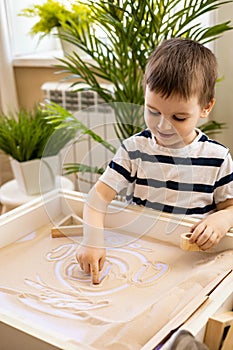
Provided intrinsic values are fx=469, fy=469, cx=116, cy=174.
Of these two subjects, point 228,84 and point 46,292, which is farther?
point 228,84

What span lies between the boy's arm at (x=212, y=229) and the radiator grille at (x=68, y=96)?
1157 mm

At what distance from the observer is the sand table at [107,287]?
69 centimetres

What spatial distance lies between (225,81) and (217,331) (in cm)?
106

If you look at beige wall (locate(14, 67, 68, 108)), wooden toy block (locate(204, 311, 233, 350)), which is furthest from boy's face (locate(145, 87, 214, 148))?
beige wall (locate(14, 67, 68, 108))

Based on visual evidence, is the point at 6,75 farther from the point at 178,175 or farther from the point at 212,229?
the point at 212,229

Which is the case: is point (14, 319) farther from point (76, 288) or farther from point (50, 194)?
point (50, 194)

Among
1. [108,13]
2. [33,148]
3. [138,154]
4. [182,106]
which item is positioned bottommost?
[33,148]

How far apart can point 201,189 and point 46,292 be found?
39 cm

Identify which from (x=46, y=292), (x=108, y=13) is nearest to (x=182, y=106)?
(x=46, y=292)

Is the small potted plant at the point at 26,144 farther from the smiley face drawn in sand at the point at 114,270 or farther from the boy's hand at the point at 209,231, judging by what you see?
the boy's hand at the point at 209,231

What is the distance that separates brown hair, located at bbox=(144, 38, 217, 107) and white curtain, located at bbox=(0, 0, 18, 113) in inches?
52.5

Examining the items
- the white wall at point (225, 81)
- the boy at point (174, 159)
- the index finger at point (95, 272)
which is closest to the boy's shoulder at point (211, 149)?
the boy at point (174, 159)

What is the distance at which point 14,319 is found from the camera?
0.67 metres

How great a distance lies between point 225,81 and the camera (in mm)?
1537
